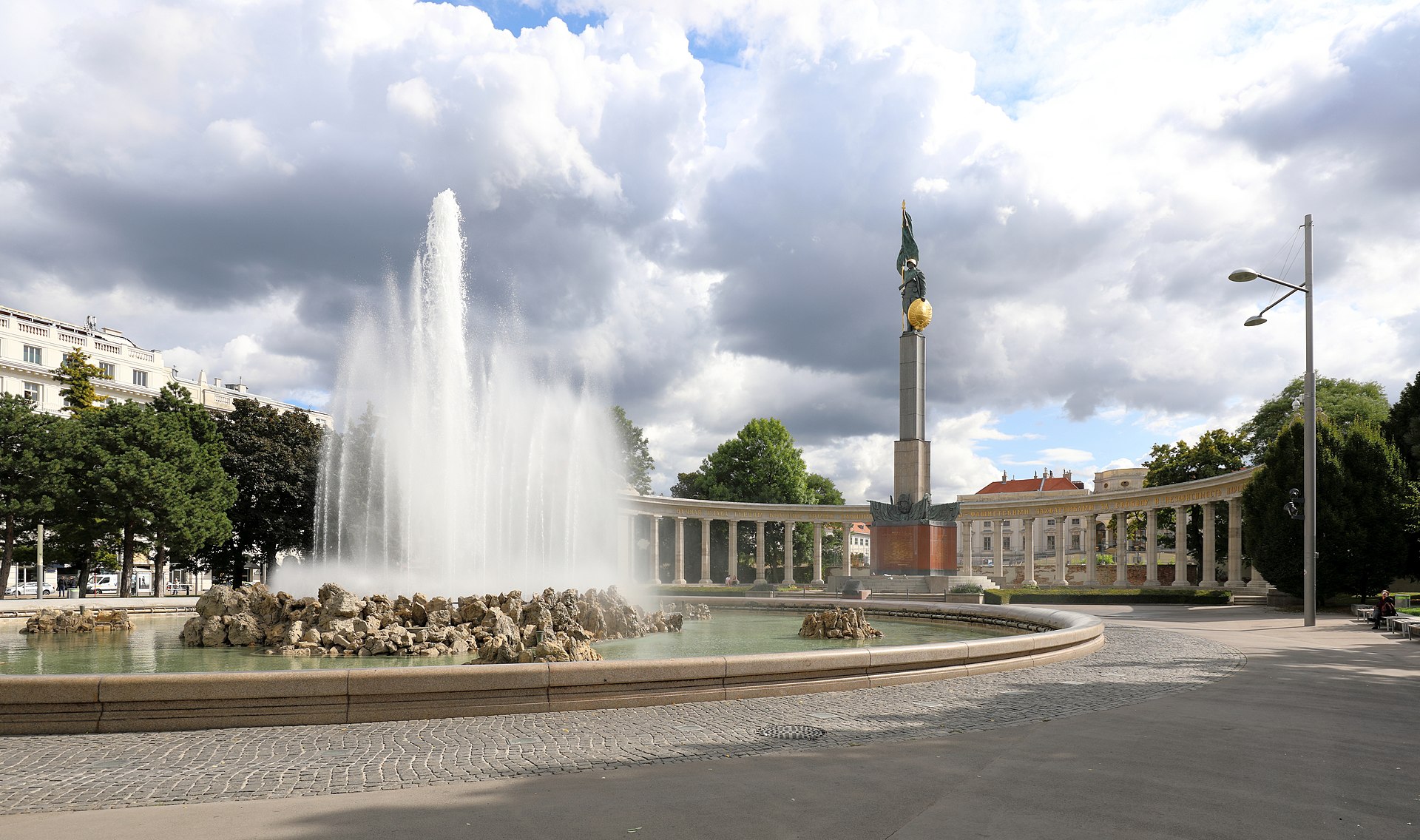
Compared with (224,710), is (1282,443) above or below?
above

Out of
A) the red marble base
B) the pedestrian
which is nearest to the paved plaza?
the pedestrian

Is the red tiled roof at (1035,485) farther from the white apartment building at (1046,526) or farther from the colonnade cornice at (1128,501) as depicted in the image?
the colonnade cornice at (1128,501)

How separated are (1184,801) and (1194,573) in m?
76.8

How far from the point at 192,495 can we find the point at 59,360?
135ft

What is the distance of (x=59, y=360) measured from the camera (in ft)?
234

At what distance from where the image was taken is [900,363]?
53.2 m

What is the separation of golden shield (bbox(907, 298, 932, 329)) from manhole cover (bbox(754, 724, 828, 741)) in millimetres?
45055

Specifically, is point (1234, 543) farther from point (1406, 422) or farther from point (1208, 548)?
point (1406, 422)

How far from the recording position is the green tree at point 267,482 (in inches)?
1870

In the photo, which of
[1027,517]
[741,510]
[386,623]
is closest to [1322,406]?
[1027,517]

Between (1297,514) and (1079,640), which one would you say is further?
(1297,514)

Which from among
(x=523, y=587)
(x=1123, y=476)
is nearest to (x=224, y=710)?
(x=523, y=587)

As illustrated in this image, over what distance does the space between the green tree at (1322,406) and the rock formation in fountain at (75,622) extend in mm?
65705

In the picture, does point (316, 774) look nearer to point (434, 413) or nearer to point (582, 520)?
point (434, 413)
